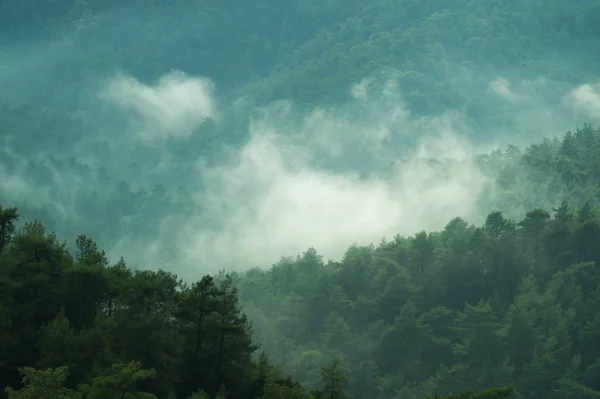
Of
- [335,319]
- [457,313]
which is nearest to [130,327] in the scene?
[335,319]

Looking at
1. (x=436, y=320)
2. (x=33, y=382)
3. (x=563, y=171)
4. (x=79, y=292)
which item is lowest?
(x=33, y=382)

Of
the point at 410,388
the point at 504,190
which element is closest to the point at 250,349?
the point at 410,388

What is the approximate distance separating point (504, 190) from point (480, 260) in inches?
2877

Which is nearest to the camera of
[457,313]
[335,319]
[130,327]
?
[130,327]

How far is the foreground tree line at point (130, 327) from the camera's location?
34447 mm

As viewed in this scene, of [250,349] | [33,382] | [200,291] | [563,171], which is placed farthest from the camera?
[563,171]

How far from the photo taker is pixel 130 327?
3728 cm

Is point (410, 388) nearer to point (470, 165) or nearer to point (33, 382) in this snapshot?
point (33, 382)

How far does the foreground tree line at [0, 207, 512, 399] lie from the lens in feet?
113

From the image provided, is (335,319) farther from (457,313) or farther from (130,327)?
(130,327)

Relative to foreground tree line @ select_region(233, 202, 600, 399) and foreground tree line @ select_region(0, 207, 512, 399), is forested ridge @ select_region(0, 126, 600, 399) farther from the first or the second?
foreground tree line @ select_region(233, 202, 600, 399)

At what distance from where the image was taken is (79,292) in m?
39.9

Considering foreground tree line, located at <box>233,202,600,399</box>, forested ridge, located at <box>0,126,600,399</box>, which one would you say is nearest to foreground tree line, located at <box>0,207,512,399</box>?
forested ridge, located at <box>0,126,600,399</box>

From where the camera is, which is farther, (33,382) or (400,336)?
(400,336)
